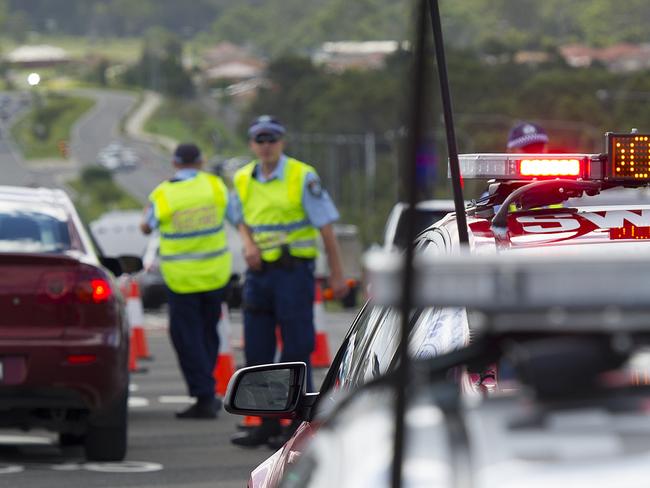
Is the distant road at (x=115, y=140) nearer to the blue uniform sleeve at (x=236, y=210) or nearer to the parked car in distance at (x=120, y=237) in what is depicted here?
the parked car in distance at (x=120, y=237)

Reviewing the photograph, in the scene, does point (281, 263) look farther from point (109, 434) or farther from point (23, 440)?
point (23, 440)

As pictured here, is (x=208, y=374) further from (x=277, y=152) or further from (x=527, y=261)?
(x=527, y=261)

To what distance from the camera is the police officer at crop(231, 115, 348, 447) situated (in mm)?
9656

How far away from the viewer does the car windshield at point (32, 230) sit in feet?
27.8

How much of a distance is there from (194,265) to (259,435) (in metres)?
1.92

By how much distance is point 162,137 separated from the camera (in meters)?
113

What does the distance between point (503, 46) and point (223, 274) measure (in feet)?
354

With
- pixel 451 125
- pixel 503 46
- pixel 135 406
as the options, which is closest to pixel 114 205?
pixel 503 46

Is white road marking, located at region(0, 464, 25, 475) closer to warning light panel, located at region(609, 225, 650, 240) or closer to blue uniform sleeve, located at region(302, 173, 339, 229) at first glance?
blue uniform sleeve, located at region(302, 173, 339, 229)

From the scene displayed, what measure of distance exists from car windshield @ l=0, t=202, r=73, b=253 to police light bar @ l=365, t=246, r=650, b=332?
6.26 metres

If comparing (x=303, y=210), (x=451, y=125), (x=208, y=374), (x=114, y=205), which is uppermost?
(x=451, y=125)

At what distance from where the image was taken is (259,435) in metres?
9.38

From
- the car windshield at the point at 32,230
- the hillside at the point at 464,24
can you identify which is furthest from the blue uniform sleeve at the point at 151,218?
the hillside at the point at 464,24

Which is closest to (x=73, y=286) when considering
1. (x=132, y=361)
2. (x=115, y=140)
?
(x=132, y=361)
